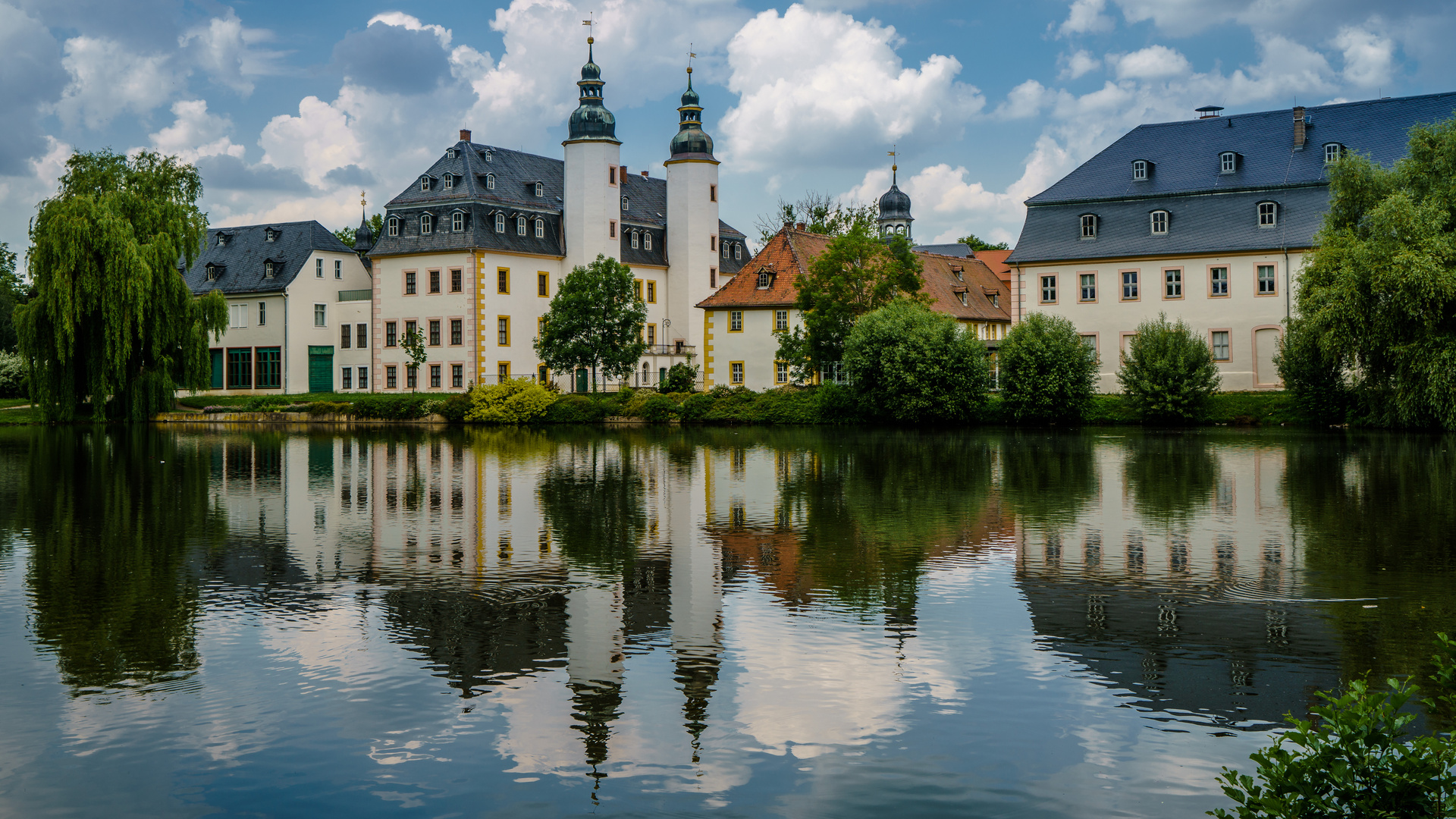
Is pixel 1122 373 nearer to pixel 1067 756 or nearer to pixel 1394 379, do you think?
pixel 1394 379

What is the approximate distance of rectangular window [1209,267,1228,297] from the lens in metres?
57.6

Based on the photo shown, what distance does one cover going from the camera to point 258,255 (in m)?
79.7

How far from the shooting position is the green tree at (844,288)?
58.9 m

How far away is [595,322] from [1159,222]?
2785cm

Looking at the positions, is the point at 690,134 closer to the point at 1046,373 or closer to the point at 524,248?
the point at 524,248

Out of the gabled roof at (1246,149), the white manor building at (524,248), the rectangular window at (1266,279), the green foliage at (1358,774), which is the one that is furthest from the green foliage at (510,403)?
the green foliage at (1358,774)

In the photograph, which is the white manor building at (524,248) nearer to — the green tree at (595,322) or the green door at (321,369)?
the green door at (321,369)

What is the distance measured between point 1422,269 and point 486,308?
49.1 m

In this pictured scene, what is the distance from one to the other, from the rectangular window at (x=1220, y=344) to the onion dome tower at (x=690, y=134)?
109ft

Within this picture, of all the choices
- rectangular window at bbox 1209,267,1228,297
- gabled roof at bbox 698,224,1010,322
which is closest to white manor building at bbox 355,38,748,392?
gabled roof at bbox 698,224,1010,322

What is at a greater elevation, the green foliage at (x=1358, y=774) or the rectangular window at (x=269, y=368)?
the rectangular window at (x=269, y=368)

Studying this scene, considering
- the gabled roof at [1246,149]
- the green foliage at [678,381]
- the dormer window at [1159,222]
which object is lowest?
the green foliage at [678,381]

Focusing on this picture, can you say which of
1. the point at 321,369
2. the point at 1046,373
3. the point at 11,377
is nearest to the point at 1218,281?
the point at 1046,373

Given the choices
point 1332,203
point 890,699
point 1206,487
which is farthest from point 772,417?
point 890,699
